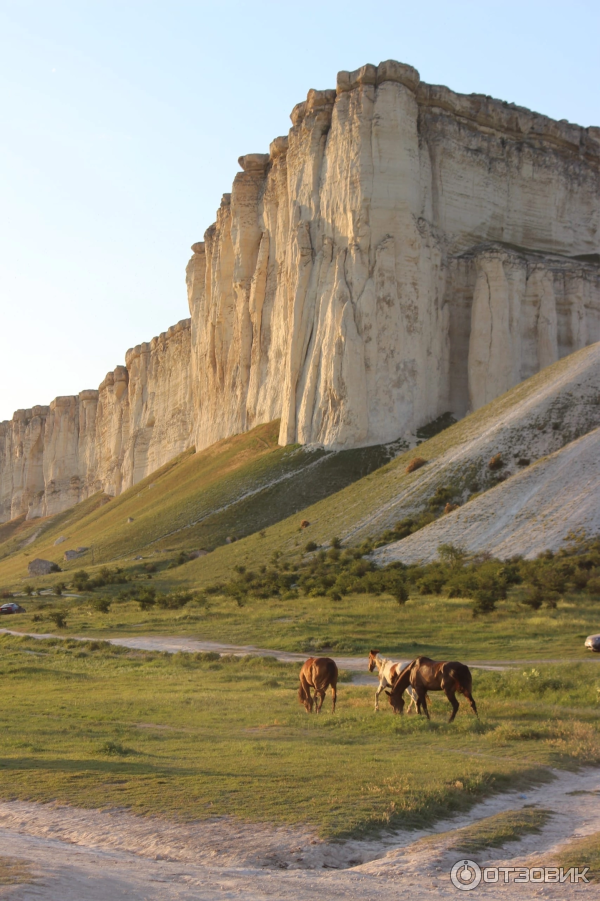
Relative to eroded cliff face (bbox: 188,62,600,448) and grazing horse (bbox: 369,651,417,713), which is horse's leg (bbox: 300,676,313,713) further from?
eroded cliff face (bbox: 188,62,600,448)

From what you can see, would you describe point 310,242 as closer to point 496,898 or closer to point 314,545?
point 314,545

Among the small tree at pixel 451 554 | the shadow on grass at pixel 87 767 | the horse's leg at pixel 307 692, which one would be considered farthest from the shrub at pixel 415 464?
the shadow on grass at pixel 87 767

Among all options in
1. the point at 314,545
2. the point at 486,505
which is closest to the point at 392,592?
the point at 486,505

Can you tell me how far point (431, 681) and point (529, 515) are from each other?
26036 mm

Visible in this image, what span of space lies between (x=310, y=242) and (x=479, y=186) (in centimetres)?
1494

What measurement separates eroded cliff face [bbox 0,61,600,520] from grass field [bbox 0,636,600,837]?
44613 millimetres

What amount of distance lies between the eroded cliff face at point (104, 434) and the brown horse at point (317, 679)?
260ft

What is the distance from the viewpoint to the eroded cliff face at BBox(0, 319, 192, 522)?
10031 centimetres

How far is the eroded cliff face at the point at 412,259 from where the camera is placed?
62500 mm

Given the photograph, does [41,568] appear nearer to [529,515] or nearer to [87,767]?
[529,515]

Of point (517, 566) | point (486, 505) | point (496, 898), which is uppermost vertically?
point (486, 505)

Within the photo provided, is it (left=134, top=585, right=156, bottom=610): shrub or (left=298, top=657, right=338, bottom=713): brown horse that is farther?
(left=134, top=585, right=156, bottom=610): shrub

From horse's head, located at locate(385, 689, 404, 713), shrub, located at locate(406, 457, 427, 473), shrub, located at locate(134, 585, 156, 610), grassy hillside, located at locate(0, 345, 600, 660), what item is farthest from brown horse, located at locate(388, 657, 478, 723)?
shrub, located at locate(406, 457, 427, 473)

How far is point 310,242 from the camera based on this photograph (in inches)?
2665
